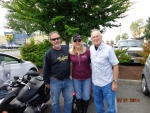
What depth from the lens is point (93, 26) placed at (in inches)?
329

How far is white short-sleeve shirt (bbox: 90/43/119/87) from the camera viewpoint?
3230 mm

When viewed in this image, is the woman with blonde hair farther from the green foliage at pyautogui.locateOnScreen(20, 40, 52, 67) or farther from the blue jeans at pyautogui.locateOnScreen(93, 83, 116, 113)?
the green foliage at pyautogui.locateOnScreen(20, 40, 52, 67)

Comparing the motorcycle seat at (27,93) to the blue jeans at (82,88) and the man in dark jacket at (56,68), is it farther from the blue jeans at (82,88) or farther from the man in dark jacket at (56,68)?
the blue jeans at (82,88)

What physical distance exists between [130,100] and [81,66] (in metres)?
2.51

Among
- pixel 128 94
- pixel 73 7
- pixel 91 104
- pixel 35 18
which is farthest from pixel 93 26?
pixel 91 104

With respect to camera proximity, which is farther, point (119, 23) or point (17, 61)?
point (119, 23)

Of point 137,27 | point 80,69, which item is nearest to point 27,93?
point 80,69

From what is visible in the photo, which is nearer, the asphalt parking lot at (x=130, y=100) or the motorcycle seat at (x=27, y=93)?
the motorcycle seat at (x=27, y=93)

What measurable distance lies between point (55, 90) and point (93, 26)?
5306 millimetres

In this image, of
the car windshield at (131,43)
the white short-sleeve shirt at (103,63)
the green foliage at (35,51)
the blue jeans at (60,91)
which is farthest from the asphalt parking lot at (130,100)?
the car windshield at (131,43)

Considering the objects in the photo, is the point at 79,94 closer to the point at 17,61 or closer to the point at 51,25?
the point at 17,61

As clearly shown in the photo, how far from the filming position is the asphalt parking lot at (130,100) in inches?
182

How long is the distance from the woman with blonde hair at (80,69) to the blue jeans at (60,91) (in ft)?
0.42
